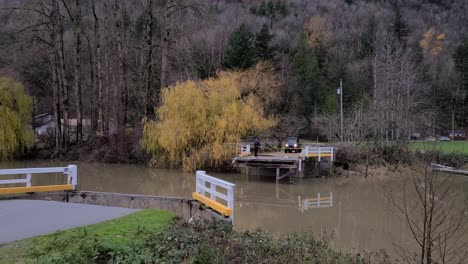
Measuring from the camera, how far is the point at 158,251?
6492 millimetres

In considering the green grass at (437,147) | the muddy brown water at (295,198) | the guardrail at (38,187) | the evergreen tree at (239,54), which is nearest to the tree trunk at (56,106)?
the muddy brown water at (295,198)

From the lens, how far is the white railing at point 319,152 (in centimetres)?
2559

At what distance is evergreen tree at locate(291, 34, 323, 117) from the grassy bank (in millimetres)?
45333

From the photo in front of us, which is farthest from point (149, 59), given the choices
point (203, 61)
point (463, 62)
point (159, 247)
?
point (463, 62)

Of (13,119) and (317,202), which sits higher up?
(13,119)

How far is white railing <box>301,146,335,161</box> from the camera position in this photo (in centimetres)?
2559

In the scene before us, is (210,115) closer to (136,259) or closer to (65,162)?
(65,162)

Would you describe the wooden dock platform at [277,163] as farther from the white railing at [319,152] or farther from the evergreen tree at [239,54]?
the evergreen tree at [239,54]

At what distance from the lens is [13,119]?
29641mm

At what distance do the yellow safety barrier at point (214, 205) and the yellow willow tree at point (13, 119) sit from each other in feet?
77.9

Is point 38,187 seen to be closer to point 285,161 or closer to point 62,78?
point 285,161

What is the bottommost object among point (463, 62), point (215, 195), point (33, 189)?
point (33, 189)

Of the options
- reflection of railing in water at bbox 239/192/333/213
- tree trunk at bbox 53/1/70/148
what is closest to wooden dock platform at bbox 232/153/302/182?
reflection of railing in water at bbox 239/192/333/213

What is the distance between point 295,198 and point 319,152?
7.16m
